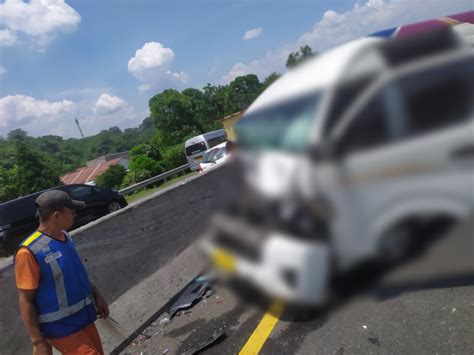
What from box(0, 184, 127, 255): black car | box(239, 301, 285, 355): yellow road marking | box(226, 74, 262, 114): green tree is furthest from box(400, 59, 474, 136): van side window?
box(0, 184, 127, 255): black car

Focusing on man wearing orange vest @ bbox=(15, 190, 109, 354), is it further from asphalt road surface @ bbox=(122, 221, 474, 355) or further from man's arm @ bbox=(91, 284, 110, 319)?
asphalt road surface @ bbox=(122, 221, 474, 355)

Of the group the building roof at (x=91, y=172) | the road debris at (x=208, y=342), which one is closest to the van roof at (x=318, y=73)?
the building roof at (x=91, y=172)

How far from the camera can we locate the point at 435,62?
28 cm

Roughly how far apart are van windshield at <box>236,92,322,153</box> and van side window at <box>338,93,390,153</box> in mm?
27

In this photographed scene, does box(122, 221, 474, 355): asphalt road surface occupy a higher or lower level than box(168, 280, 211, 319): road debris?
lower

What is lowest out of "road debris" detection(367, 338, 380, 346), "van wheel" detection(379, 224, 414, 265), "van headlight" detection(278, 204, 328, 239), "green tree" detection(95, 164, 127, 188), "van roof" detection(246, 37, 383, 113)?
"road debris" detection(367, 338, 380, 346)

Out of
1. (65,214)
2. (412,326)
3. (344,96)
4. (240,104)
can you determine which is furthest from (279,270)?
(412,326)

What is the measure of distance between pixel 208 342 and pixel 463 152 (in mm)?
3734

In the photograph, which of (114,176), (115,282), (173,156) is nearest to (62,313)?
(115,282)

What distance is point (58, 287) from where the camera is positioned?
2.72 metres

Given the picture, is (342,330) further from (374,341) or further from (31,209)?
(31,209)

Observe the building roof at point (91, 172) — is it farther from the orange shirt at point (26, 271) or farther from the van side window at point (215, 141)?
the orange shirt at point (26, 271)

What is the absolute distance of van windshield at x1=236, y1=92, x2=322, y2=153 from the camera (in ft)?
0.86

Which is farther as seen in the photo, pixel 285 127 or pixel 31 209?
pixel 31 209
